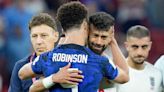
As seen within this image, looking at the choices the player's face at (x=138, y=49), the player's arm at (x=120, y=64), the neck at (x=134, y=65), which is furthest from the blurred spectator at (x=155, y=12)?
the player's arm at (x=120, y=64)

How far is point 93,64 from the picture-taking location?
572cm

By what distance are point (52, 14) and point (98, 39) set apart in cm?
666

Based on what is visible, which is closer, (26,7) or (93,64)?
(93,64)

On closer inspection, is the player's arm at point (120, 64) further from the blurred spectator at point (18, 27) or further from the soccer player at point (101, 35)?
the blurred spectator at point (18, 27)

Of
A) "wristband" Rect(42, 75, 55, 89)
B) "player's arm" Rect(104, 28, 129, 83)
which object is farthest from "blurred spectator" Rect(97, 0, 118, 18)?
"wristband" Rect(42, 75, 55, 89)

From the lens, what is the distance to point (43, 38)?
6938 mm

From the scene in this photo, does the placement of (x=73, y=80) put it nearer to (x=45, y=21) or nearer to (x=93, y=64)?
(x=93, y=64)

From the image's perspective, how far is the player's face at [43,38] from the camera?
6871 millimetres

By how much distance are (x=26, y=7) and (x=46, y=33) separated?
17.2ft

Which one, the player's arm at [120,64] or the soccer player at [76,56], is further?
the player's arm at [120,64]

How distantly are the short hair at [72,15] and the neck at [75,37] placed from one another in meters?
0.05

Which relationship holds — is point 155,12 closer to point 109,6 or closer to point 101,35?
point 109,6

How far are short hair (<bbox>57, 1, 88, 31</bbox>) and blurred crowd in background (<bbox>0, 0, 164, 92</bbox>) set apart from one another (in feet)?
19.4

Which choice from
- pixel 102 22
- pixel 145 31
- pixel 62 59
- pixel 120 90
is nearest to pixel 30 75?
pixel 62 59
